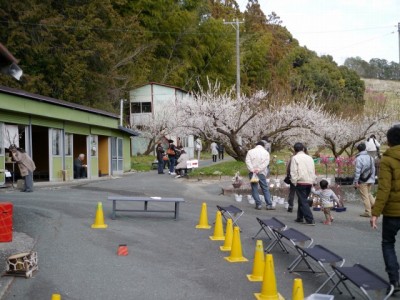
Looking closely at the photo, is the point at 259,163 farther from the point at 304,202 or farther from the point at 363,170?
the point at 363,170

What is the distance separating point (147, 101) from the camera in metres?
46.0

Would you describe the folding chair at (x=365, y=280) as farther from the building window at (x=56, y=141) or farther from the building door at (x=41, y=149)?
the building door at (x=41, y=149)

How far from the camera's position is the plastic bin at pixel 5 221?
913 centimetres

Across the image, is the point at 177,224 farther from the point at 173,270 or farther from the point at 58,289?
the point at 58,289

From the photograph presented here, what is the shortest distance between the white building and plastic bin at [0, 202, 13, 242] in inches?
1374

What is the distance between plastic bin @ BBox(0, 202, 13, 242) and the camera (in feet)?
30.0

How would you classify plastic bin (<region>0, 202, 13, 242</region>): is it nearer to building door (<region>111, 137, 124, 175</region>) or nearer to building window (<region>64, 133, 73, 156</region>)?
building window (<region>64, 133, 73, 156</region>)

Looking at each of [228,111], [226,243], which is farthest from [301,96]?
[226,243]

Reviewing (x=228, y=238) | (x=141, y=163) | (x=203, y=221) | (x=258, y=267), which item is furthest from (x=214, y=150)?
(x=258, y=267)

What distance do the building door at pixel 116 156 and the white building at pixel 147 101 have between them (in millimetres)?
13402

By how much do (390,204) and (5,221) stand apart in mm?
6878

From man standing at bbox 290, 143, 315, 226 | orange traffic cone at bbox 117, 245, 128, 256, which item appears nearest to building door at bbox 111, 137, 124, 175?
man standing at bbox 290, 143, 315, 226

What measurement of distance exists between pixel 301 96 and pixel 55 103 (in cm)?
2107

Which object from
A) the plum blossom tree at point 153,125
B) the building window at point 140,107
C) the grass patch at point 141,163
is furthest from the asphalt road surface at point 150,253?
the building window at point 140,107
